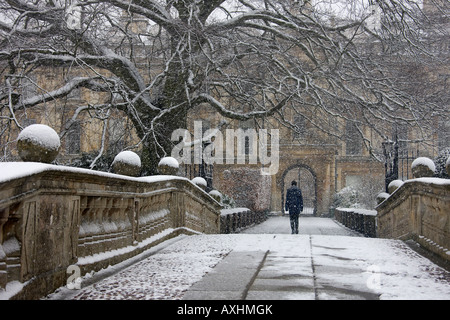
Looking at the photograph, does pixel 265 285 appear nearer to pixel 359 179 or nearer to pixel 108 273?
pixel 108 273

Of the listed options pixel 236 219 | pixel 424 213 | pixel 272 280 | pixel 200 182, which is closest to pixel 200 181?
pixel 200 182

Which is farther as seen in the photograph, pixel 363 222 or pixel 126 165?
pixel 363 222

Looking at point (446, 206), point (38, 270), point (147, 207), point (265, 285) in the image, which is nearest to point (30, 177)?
point (38, 270)

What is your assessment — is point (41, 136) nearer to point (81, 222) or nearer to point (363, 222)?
point (81, 222)

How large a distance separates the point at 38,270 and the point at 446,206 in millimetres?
5034

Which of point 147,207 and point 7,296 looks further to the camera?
point 147,207

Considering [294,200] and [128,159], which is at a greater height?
[128,159]

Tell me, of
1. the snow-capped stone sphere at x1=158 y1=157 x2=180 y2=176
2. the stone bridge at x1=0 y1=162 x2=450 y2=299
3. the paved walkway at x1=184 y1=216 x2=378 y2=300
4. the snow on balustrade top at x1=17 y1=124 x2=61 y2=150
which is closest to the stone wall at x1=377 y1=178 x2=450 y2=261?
the stone bridge at x1=0 y1=162 x2=450 y2=299

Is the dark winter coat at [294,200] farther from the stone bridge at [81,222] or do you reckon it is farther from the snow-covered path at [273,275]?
the snow-covered path at [273,275]

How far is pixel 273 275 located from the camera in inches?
206

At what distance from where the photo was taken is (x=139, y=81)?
15.1 meters

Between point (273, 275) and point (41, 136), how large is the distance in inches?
105

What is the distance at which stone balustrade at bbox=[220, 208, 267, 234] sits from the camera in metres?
16.9

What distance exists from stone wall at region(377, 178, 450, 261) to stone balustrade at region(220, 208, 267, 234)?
6127 mm
